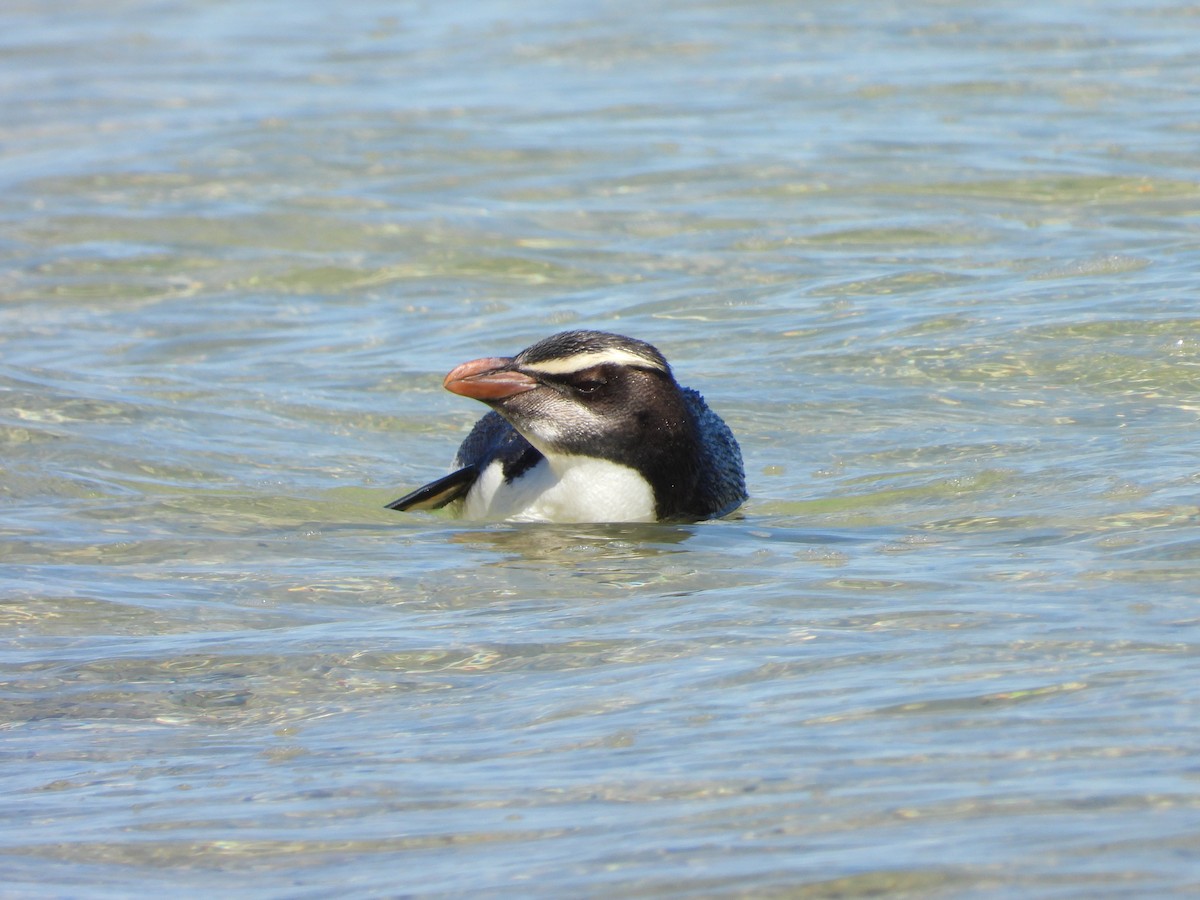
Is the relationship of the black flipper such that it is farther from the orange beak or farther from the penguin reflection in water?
the orange beak

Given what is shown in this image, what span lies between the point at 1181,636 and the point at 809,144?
9.56 m

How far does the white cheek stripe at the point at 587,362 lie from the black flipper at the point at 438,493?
64cm

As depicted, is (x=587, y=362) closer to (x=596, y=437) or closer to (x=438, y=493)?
(x=596, y=437)

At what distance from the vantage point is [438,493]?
752 cm

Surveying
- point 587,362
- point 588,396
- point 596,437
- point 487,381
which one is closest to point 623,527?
point 596,437

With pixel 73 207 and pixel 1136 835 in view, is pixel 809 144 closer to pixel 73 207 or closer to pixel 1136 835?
pixel 73 207

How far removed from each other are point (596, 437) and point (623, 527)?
1.12 ft

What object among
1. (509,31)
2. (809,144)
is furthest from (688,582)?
(509,31)

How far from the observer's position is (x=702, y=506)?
7.40m

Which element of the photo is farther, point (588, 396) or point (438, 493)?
point (438, 493)

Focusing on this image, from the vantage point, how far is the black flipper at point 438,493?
7504mm

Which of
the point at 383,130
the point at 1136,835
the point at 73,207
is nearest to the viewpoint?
the point at 1136,835

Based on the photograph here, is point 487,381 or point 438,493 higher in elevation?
point 487,381

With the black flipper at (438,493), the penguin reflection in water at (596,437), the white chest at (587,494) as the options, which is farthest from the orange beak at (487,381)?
the black flipper at (438,493)
